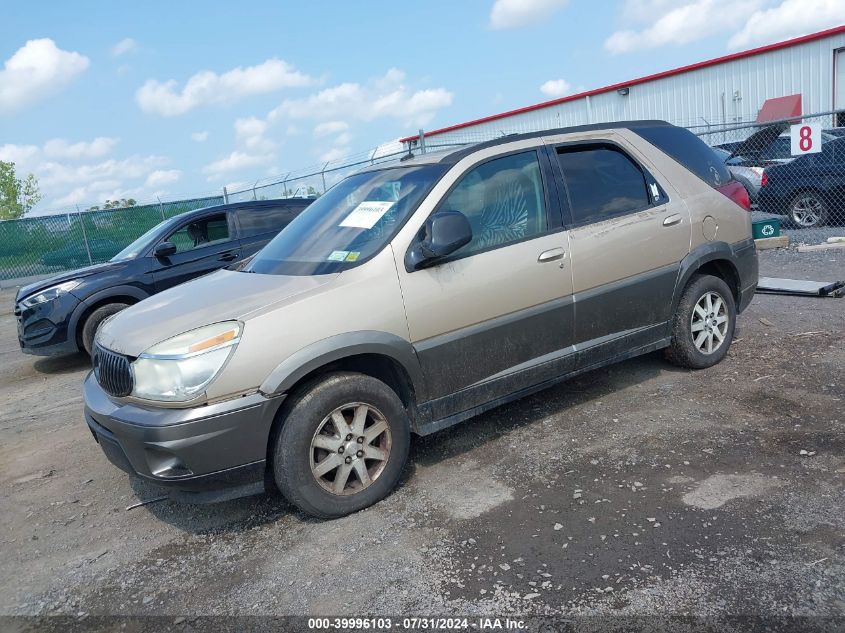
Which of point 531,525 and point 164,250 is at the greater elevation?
point 164,250

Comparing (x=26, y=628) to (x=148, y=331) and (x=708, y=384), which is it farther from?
(x=708, y=384)

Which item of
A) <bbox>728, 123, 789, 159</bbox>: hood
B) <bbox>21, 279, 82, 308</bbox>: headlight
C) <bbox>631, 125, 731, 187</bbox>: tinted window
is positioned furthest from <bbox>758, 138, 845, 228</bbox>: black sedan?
<bbox>21, 279, 82, 308</bbox>: headlight

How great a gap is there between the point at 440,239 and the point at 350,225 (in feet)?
2.44

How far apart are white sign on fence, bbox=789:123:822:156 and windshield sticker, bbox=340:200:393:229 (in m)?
8.83

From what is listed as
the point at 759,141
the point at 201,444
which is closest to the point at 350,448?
the point at 201,444

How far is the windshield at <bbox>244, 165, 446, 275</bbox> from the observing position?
3.81 meters

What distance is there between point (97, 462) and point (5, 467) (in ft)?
2.51

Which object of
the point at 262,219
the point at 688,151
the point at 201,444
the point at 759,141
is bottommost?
the point at 201,444

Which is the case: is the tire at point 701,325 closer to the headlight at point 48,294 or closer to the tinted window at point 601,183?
the tinted window at point 601,183

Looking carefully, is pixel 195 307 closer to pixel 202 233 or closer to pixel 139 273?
pixel 139 273

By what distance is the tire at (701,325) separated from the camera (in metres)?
4.93

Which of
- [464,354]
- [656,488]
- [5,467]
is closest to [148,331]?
[464,354]

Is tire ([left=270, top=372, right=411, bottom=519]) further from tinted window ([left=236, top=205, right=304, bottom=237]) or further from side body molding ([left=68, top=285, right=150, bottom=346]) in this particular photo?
tinted window ([left=236, top=205, right=304, bottom=237])

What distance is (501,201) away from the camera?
412 centimetres
